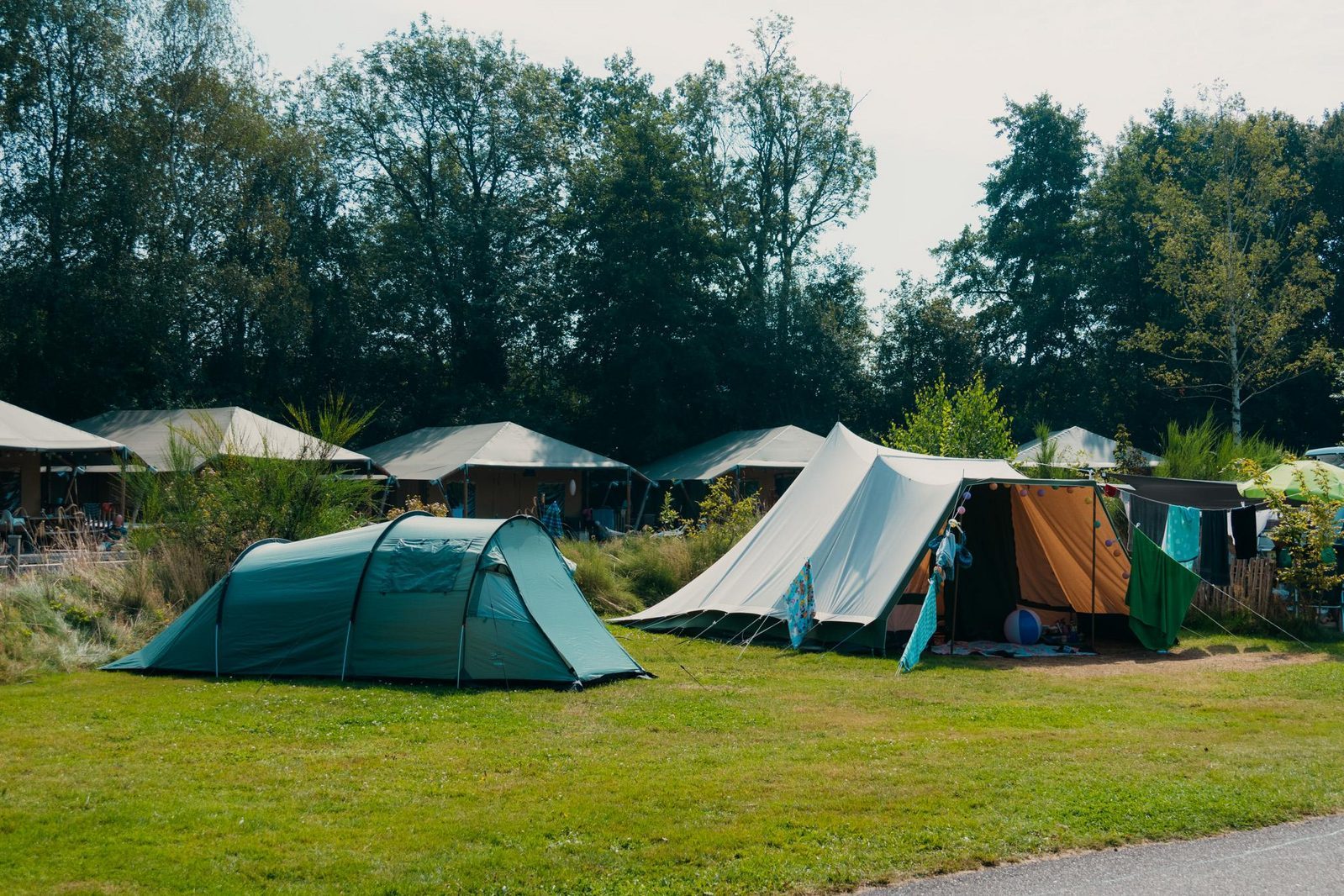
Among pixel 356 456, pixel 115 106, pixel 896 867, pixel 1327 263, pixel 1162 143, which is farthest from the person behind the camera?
pixel 1162 143

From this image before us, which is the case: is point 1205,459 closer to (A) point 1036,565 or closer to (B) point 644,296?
(A) point 1036,565

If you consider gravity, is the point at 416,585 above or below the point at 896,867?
above

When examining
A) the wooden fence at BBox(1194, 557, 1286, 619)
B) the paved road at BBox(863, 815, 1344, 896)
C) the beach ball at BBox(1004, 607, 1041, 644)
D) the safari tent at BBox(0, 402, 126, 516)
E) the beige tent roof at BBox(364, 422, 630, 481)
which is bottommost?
the paved road at BBox(863, 815, 1344, 896)

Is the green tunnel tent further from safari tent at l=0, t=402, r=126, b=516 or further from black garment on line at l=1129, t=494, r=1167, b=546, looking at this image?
safari tent at l=0, t=402, r=126, b=516

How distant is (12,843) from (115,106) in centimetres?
2941

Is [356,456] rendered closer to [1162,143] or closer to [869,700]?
[869,700]

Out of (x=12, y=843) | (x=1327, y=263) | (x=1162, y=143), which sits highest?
(x=1162, y=143)

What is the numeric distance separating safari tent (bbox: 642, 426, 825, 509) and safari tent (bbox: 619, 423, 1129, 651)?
16603mm

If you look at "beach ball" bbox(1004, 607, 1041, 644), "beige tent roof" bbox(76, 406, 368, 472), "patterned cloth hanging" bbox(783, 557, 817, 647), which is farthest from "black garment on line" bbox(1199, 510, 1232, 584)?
"beige tent roof" bbox(76, 406, 368, 472)

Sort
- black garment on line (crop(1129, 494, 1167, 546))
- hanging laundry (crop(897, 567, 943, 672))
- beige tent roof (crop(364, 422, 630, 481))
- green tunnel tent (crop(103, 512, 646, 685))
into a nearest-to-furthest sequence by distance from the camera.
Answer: green tunnel tent (crop(103, 512, 646, 685))
hanging laundry (crop(897, 567, 943, 672))
black garment on line (crop(1129, 494, 1167, 546))
beige tent roof (crop(364, 422, 630, 481))

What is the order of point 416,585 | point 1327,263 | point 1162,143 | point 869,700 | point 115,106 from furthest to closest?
point 1162,143
point 1327,263
point 115,106
point 416,585
point 869,700

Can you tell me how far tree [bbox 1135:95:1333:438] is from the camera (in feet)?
98.9

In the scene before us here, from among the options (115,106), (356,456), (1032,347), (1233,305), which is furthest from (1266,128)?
(115,106)

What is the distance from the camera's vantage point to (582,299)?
36344mm
